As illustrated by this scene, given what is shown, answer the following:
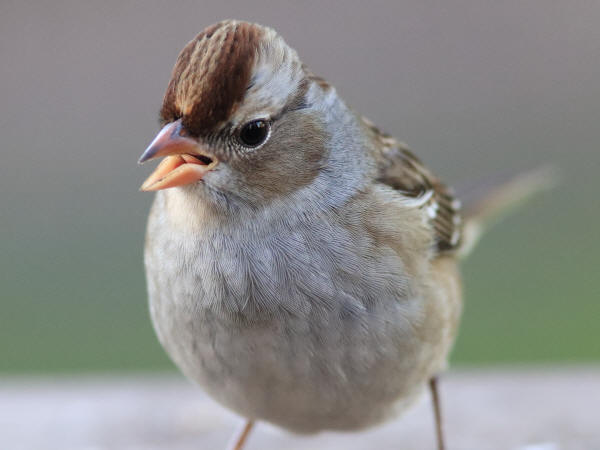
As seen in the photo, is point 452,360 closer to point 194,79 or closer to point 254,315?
point 254,315

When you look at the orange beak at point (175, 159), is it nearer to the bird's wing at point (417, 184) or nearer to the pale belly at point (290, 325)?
the pale belly at point (290, 325)

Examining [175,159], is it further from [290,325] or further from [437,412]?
[437,412]

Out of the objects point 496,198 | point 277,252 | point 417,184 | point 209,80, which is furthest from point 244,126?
point 496,198

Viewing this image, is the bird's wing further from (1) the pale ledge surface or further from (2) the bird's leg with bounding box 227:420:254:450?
(2) the bird's leg with bounding box 227:420:254:450

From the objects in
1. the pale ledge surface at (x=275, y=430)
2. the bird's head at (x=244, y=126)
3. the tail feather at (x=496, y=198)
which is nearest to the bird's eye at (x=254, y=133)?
the bird's head at (x=244, y=126)

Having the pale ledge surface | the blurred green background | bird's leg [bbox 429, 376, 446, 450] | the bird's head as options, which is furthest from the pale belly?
the blurred green background

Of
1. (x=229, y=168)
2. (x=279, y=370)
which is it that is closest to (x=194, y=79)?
(x=229, y=168)
